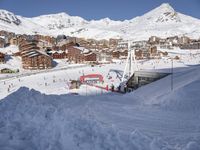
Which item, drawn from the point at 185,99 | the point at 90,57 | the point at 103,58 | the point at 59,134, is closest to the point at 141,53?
the point at 103,58

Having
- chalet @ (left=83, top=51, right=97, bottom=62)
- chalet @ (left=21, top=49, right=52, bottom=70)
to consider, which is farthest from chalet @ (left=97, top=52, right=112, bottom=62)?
chalet @ (left=21, top=49, right=52, bottom=70)

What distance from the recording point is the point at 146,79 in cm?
2822

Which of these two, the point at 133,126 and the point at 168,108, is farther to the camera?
the point at 168,108

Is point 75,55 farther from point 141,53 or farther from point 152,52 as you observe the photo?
point 152,52

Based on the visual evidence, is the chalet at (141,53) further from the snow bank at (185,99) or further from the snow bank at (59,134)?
the snow bank at (59,134)

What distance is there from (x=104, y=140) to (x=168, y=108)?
781cm

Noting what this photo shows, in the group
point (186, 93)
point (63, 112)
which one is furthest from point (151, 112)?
point (63, 112)

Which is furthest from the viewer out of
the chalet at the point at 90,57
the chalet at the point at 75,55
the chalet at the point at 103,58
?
the chalet at the point at 103,58

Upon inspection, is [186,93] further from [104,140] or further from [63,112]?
[104,140]

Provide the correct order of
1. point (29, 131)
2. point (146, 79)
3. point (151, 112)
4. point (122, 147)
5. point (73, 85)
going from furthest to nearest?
point (73, 85)
point (146, 79)
point (151, 112)
point (29, 131)
point (122, 147)

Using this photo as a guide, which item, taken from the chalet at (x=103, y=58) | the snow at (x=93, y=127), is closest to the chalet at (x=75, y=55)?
the chalet at (x=103, y=58)

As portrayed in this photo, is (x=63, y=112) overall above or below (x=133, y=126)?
above

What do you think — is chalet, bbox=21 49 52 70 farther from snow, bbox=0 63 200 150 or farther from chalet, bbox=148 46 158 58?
snow, bbox=0 63 200 150

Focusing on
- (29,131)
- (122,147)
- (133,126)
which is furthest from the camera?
(133,126)
